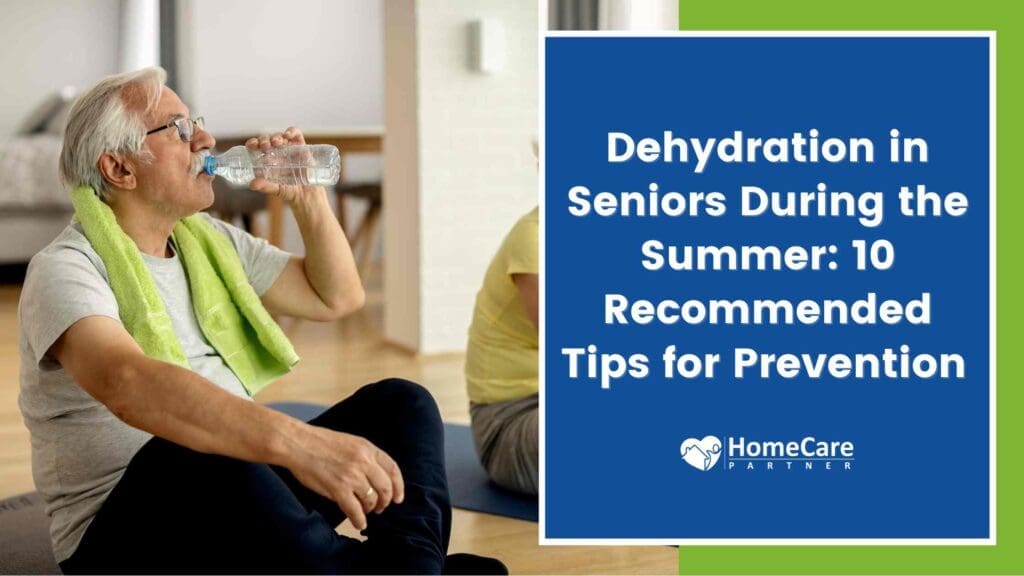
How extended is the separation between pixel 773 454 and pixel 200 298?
827 millimetres

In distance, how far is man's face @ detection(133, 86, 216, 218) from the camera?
1984mm

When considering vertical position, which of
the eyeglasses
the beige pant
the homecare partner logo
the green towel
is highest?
the eyeglasses

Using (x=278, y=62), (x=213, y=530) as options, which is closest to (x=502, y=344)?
(x=213, y=530)

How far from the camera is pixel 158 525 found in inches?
72.0

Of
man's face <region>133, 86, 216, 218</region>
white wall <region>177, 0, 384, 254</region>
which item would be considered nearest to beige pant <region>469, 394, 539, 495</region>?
man's face <region>133, 86, 216, 218</region>

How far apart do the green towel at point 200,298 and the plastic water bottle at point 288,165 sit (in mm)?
→ 112

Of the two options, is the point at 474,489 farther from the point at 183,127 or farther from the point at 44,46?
the point at 44,46

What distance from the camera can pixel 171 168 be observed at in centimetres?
199

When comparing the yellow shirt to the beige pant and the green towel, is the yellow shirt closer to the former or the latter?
the beige pant

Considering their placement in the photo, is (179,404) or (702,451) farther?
(702,451)

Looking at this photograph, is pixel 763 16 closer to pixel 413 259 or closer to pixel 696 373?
pixel 696 373

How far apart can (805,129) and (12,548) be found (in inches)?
58.9

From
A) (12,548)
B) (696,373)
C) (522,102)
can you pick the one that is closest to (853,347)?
(696,373)

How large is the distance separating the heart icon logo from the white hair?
2.72 feet
